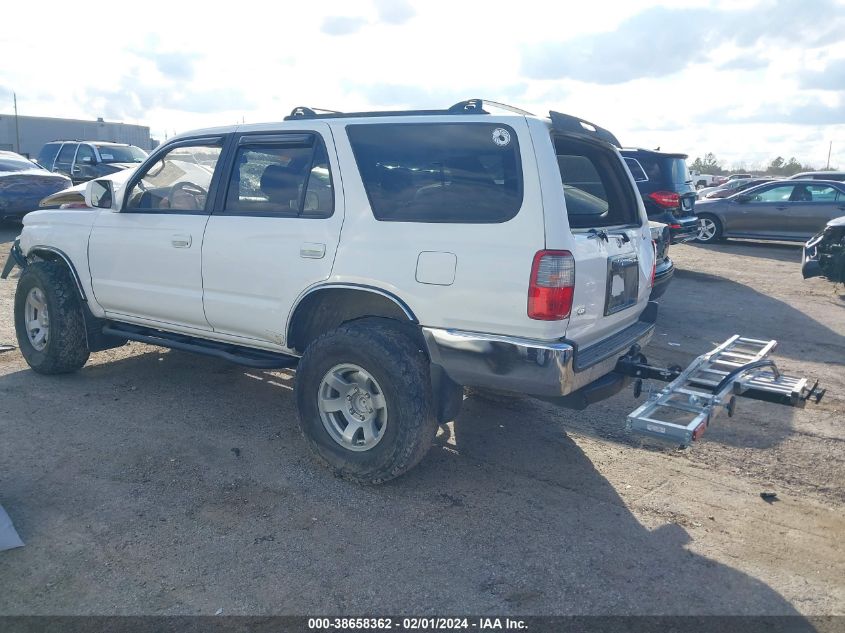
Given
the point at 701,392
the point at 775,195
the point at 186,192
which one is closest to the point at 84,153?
the point at 186,192

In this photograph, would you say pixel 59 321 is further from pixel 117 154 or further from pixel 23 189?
pixel 117 154

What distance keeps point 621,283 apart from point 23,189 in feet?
44.2

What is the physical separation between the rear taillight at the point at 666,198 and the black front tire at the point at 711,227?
5.33 metres

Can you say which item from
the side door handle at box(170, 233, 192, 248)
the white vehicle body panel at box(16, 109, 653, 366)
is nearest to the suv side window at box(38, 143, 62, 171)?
the white vehicle body panel at box(16, 109, 653, 366)

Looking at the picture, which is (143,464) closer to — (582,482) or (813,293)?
(582,482)

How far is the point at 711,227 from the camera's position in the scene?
1631 centimetres

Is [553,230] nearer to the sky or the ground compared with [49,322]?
nearer to the sky

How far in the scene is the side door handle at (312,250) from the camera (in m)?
4.44

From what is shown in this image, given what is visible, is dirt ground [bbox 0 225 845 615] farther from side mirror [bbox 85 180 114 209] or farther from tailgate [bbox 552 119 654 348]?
side mirror [bbox 85 180 114 209]

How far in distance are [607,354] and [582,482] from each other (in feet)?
2.84

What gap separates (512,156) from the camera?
3.97m

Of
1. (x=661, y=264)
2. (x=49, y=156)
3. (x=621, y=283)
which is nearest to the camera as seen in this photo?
(x=621, y=283)

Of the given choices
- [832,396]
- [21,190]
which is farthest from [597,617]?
[21,190]

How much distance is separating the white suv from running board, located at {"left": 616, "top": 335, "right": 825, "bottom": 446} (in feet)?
1.00
